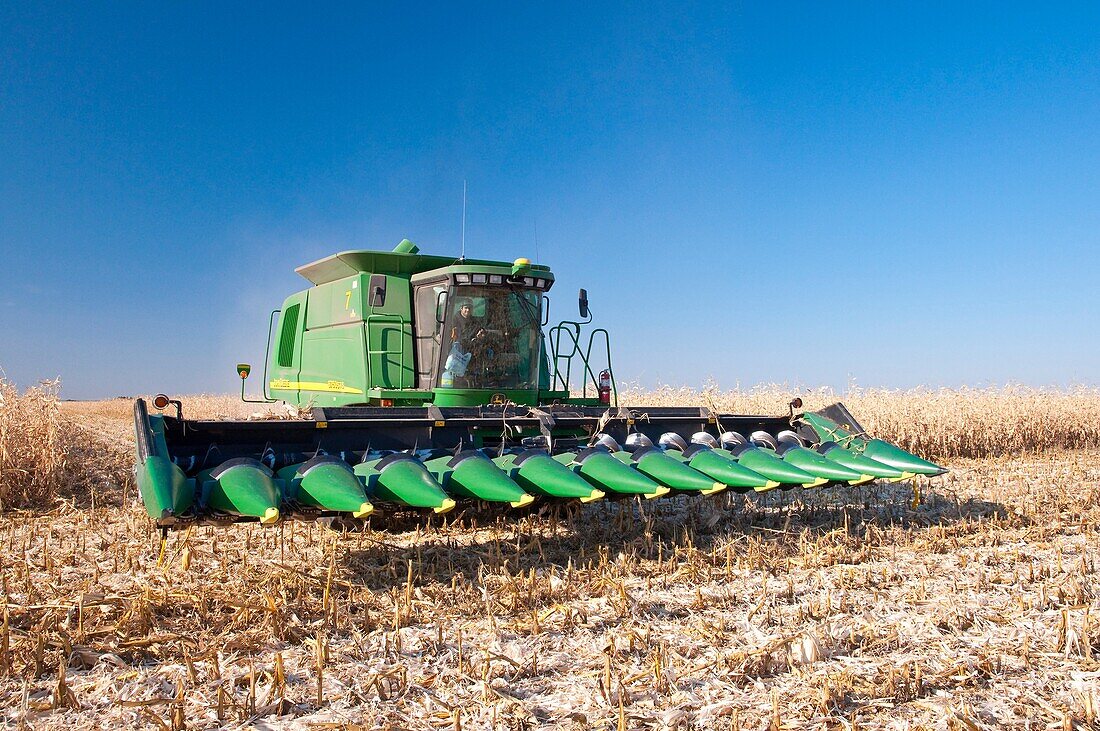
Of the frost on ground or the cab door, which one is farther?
the cab door

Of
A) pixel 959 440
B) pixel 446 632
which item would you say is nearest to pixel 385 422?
pixel 446 632

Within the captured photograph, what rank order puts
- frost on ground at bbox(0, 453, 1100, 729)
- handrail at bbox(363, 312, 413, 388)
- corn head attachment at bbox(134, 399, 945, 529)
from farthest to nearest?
handrail at bbox(363, 312, 413, 388), corn head attachment at bbox(134, 399, 945, 529), frost on ground at bbox(0, 453, 1100, 729)

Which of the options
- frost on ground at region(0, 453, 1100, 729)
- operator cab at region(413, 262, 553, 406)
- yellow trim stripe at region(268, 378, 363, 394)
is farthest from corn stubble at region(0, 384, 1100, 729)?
yellow trim stripe at region(268, 378, 363, 394)

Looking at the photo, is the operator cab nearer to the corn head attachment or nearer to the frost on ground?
the corn head attachment

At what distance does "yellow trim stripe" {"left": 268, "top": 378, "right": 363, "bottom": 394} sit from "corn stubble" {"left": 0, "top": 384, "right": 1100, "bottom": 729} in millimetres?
1581

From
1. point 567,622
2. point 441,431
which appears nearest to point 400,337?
point 441,431

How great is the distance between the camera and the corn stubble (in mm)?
2238

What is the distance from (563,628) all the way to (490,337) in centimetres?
354

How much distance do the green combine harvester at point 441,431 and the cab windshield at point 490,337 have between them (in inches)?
0.5

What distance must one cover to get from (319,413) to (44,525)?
2.22 meters

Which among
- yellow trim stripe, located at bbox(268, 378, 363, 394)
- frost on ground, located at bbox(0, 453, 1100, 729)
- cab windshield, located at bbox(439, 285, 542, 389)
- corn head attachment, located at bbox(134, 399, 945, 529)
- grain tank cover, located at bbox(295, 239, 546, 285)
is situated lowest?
frost on ground, located at bbox(0, 453, 1100, 729)

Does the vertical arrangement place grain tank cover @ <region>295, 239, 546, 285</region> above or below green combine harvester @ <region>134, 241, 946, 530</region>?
above

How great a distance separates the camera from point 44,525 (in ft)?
16.6

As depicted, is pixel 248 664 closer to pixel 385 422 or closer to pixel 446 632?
pixel 446 632
